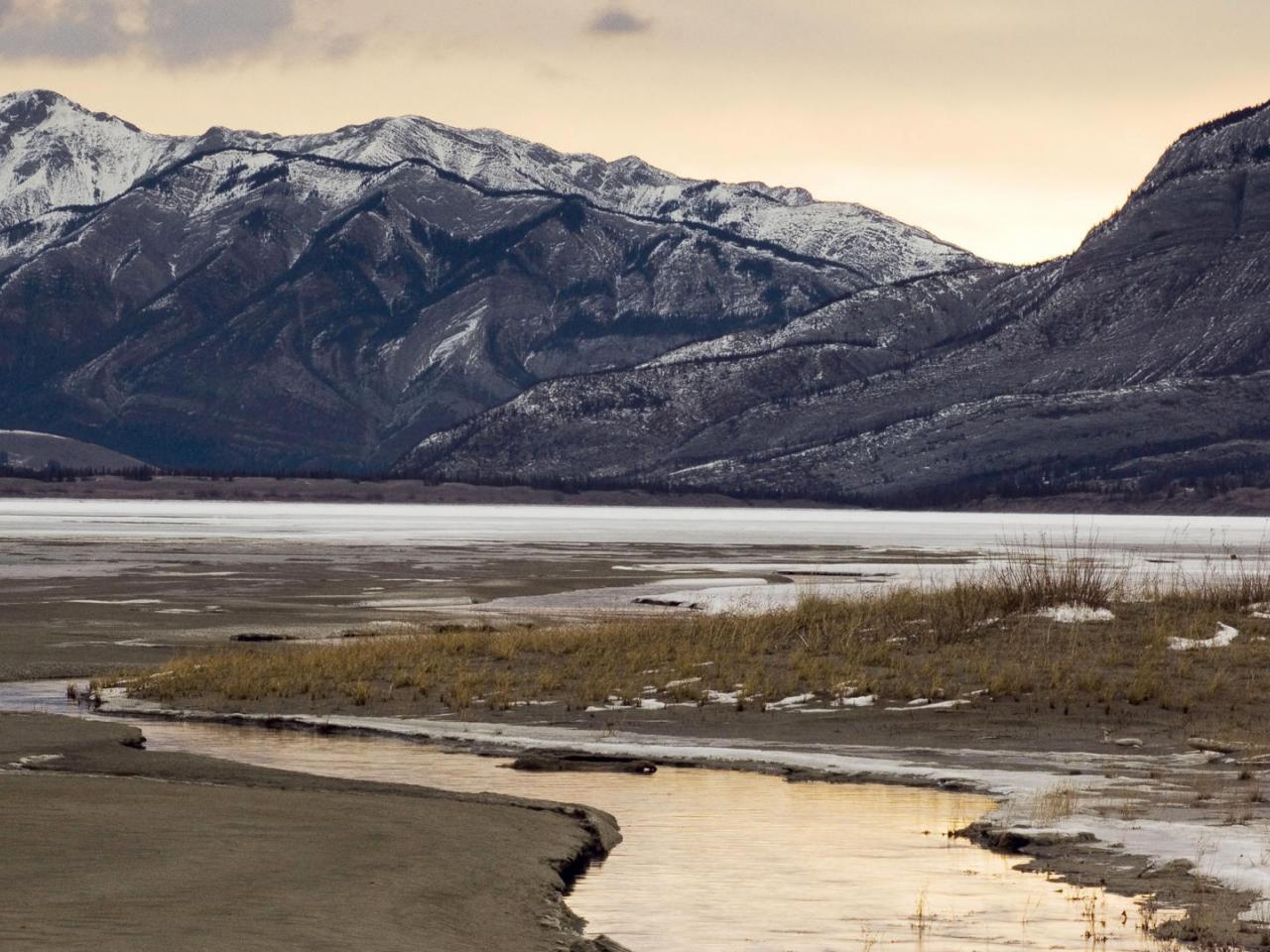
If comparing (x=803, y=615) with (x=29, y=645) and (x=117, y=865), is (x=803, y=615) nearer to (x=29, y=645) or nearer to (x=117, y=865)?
(x=29, y=645)

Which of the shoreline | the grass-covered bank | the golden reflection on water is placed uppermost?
the grass-covered bank

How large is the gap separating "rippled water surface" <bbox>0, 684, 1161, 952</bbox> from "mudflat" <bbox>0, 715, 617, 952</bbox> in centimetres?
69

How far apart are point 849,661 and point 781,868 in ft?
47.7

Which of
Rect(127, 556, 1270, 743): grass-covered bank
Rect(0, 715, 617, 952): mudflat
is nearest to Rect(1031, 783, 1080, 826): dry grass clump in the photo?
Rect(0, 715, 617, 952): mudflat

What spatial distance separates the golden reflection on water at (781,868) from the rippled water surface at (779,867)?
0.02 meters

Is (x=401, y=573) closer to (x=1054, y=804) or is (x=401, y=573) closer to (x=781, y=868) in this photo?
(x=1054, y=804)

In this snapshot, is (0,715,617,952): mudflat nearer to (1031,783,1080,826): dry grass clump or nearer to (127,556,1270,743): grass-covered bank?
(1031,783,1080,826): dry grass clump

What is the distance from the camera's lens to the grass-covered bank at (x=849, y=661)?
28.3 metres

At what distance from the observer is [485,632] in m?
38.7

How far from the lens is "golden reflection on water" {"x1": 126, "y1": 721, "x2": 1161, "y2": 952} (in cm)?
1445

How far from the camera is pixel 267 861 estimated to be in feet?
50.4

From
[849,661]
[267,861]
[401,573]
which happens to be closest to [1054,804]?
[267,861]

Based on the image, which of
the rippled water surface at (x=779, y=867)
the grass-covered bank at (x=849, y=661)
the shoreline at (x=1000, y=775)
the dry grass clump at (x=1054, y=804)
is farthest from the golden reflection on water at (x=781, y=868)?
the grass-covered bank at (x=849, y=661)

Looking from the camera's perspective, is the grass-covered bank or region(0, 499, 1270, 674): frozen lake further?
region(0, 499, 1270, 674): frozen lake
